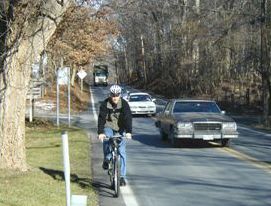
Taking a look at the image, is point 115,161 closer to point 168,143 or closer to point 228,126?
point 228,126

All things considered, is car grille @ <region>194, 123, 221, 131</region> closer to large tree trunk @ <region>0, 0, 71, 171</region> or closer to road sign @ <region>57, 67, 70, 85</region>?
large tree trunk @ <region>0, 0, 71, 171</region>

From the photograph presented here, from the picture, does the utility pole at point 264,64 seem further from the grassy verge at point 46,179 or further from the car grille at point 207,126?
the grassy verge at point 46,179

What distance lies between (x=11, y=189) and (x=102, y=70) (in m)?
96.1

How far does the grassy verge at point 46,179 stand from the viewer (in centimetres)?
988

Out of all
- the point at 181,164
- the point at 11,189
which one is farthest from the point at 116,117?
the point at 181,164

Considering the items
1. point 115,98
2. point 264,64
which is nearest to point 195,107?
point 115,98

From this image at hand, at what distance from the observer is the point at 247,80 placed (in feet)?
178

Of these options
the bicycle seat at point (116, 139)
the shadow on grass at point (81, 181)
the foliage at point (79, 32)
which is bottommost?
the shadow on grass at point (81, 181)

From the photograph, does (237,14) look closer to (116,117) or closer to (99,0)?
(99,0)

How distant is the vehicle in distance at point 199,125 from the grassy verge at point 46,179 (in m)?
2.81

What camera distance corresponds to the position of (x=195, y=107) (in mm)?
20594

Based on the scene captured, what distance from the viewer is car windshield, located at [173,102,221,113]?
2044 centimetres

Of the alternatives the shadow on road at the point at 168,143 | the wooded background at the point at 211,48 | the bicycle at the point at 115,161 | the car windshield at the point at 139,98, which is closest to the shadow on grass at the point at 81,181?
the bicycle at the point at 115,161

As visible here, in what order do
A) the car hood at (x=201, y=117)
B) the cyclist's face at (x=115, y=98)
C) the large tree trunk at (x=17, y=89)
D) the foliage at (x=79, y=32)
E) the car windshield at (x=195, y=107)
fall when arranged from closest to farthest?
the cyclist's face at (x=115, y=98)
the large tree trunk at (x=17, y=89)
the car hood at (x=201, y=117)
the car windshield at (x=195, y=107)
the foliage at (x=79, y=32)
